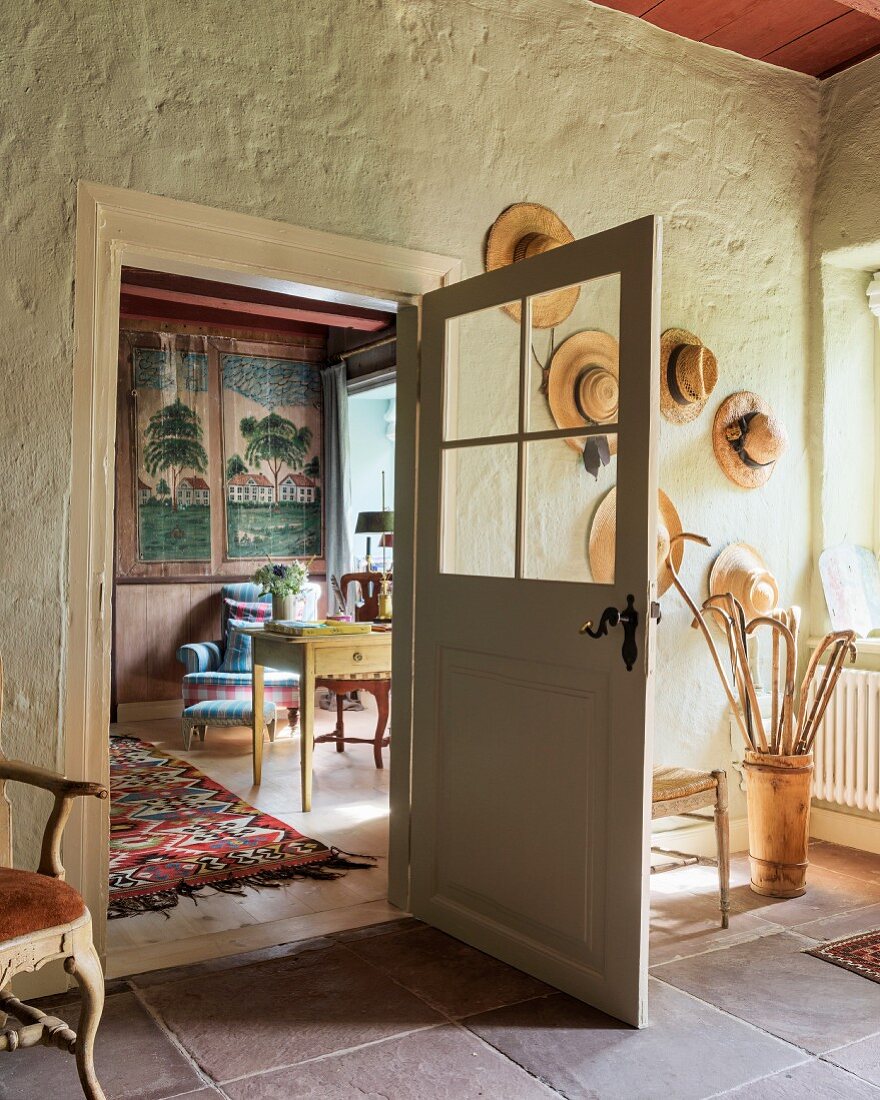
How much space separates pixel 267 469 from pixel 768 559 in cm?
464

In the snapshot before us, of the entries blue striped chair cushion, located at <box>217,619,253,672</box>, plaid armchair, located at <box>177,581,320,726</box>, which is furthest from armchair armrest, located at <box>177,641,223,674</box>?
blue striped chair cushion, located at <box>217,619,253,672</box>

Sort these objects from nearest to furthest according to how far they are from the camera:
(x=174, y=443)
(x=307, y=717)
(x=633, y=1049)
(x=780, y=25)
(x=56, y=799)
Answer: (x=56, y=799) < (x=633, y=1049) < (x=780, y=25) < (x=307, y=717) < (x=174, y=443)

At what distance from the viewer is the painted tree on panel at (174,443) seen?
7492 mm

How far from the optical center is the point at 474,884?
321 centimetres

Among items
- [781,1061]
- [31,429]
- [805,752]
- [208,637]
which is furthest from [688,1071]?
[208,637]

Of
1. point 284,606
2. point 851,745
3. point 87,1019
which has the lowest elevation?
point 87,1019

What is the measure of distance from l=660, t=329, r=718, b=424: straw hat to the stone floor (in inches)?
80.5

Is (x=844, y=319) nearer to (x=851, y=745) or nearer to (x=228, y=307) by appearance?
(x=851, y=745)

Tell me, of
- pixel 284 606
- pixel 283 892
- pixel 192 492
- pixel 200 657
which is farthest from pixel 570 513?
pixel 192 492

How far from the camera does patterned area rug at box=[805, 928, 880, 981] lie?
3086 mm

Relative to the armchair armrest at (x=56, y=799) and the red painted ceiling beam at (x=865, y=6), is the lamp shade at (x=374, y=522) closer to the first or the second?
the red painted ceiling beam at (x=865, y=6)

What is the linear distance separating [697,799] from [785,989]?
68 centimetres

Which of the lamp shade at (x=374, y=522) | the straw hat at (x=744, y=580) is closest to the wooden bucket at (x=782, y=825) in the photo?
the straw hat at (x=744, y=580)

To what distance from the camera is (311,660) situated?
16.6ft
